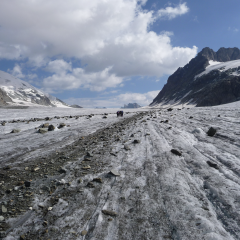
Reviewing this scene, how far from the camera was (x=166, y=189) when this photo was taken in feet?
12.5

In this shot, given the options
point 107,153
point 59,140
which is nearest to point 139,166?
point 107,153

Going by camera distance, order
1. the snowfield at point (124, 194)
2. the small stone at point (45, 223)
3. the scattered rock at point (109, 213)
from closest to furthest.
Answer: the snowfield at point (124, 194) → the small stone at point (45, 223) → the scattered rock at point (109, 213)

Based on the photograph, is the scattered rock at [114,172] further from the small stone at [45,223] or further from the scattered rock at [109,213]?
the small stone at [45,223]

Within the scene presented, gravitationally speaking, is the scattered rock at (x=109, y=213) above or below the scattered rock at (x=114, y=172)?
below

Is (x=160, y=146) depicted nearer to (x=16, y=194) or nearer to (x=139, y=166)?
(x=139, y=166)

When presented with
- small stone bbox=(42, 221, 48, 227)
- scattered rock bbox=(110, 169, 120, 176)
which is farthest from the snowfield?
scattered rock bbox=(110, 169, 120, 176)

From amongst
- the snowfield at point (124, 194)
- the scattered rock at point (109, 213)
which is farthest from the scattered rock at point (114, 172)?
the scattered rock at point (109, 213)

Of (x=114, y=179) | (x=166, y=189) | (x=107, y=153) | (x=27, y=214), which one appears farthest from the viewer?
(x=107, y=153)

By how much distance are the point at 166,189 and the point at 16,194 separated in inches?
149

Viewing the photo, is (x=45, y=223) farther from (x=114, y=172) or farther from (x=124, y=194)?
(x=114, y=172)

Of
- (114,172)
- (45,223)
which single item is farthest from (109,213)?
(114,172)

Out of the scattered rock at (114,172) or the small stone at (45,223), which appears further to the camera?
the scattered rock at (114,172)

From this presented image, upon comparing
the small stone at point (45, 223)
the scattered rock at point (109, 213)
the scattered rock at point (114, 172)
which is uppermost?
the scattered rock at point (114, 172)

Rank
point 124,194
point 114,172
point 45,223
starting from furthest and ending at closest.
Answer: point 114,172
point 124,194
point 45,223
